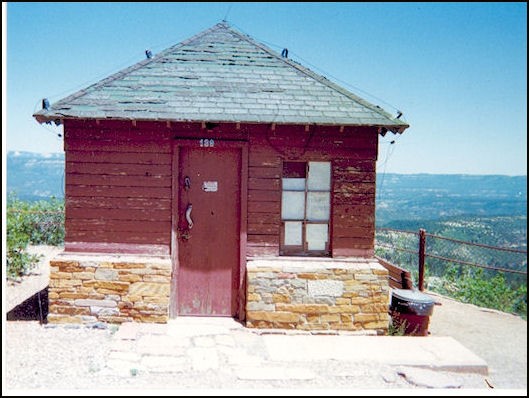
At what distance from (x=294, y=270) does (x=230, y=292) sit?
1150 mm

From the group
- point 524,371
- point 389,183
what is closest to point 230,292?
point 524,371

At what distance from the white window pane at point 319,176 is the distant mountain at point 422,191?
1915 cm

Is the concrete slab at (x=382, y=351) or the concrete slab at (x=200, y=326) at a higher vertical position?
the concrete slab at (x=200, y=326)

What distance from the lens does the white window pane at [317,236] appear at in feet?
24.1

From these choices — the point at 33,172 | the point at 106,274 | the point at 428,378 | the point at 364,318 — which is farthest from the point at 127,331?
the point at 33,172

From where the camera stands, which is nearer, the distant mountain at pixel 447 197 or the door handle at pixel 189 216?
the door handle at pixel 189 216

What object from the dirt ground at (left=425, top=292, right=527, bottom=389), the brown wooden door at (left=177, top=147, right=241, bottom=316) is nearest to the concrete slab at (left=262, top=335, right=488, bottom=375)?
the dirt ground at (left=425, top=292, right=527, bottom=389)

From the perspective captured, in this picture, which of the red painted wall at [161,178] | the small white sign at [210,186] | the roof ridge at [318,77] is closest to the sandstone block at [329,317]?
the red painted wall at [161,178]

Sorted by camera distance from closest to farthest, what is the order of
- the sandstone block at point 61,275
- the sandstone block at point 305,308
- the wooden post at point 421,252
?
the sandstone block at point 61,275 → the sandstone block at point 305,308 → the wooden post at point 421,252

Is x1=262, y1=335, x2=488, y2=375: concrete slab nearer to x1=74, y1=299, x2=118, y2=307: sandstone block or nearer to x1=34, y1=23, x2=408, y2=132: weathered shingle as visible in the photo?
x1=74, y1=299, x2=118, y2=307: sandstone block

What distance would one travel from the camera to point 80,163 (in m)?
7.10

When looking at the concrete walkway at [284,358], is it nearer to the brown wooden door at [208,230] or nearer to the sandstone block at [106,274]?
the brown wooden door at [208,230]

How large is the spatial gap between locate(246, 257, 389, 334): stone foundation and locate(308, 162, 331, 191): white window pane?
46.4 inches

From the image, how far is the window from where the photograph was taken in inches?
288
